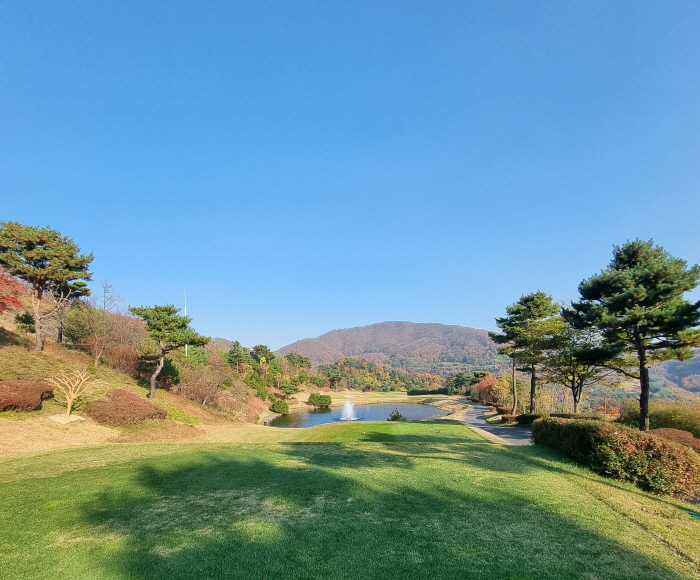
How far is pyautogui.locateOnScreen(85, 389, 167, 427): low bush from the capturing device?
552 inches

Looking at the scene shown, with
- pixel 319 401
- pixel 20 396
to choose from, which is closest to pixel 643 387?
pixel 20 396

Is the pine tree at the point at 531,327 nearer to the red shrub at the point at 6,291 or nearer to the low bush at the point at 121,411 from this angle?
the low bush at the point at 121,411

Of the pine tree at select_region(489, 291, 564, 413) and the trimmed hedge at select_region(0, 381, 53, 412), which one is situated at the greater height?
the pine tree at select_region(489, 291, 564, 413)

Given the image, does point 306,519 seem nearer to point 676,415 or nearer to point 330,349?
point 676,415

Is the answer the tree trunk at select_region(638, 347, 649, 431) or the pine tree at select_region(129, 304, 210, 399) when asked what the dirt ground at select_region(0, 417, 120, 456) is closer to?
the pine tree at select_region(129, 304, 210, 399)

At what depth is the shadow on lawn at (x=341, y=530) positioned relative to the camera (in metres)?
3.40

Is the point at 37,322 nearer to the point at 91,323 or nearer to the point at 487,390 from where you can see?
the point at 91,323

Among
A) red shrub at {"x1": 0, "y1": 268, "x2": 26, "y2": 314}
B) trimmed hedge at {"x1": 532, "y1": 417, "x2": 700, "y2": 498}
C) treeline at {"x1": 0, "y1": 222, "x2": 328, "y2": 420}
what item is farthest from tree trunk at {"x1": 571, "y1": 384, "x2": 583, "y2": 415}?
red shrub at {"x1": 0, "y1": 268, "x2": 26, "y2": 314}

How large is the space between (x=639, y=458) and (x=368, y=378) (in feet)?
274

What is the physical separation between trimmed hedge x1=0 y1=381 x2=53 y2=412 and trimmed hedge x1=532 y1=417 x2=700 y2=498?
687 inches

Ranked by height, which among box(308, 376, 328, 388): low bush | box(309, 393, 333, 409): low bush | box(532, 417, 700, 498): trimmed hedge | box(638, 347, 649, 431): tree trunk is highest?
box(638, 347, 649, 431): tree trunk

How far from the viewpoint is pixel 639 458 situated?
714cm

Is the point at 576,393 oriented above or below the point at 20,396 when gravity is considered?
above

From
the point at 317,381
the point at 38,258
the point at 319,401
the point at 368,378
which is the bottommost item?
the point at 319,401
